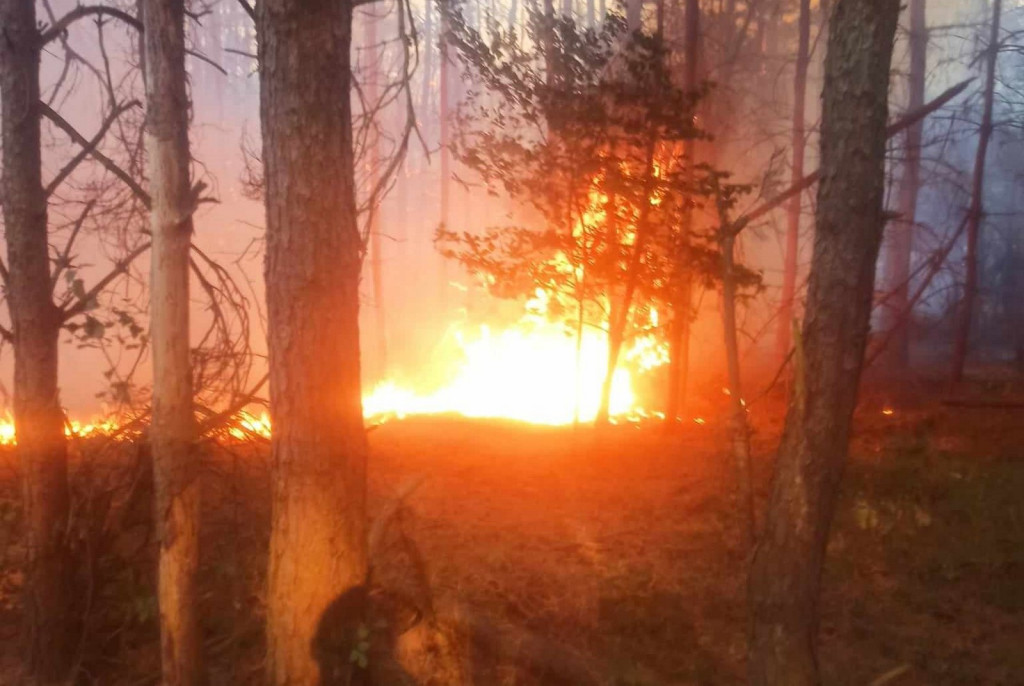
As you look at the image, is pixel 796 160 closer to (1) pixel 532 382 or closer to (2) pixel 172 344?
(1) pixel 532 382

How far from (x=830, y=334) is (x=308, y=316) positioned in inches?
121

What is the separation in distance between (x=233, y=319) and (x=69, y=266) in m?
1.54

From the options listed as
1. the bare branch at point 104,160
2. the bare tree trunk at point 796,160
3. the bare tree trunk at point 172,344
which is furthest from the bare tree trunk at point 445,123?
the bare tree trunk at point 796,160

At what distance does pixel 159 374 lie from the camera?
556 centimetres

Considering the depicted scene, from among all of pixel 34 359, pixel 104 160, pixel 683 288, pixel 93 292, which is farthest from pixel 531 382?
pixel 104 160

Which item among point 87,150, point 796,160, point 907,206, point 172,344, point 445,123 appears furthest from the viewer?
point 445,123

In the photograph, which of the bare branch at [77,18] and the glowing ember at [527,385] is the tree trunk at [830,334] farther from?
the glowing ember at [527,385]

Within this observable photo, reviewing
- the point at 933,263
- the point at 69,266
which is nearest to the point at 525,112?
the point at 933,263

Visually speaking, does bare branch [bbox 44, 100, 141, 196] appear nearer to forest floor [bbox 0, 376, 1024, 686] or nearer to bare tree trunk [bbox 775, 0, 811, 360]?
forest floor [bbox 0, 376, 1024, 686]

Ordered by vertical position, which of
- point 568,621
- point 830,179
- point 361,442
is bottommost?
point 568,621

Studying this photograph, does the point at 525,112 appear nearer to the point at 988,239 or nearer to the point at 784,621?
the point at 784,621

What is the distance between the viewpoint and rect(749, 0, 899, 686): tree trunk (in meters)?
4.88

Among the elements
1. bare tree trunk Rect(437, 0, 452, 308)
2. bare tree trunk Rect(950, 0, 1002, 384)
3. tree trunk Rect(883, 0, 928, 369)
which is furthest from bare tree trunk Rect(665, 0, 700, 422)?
tree trunk Rect(883, 0, 928, 369)

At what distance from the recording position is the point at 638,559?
8.51 metres
